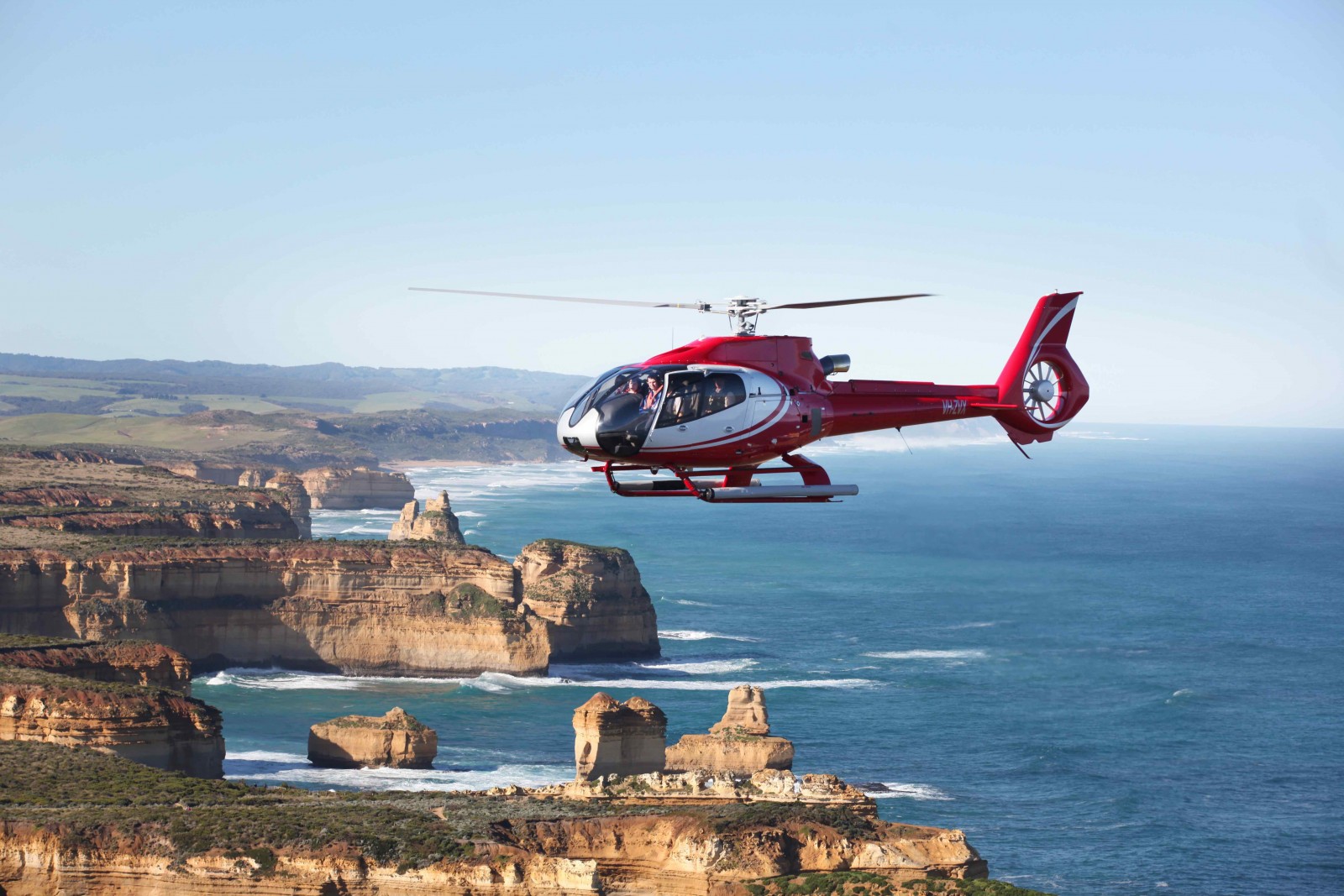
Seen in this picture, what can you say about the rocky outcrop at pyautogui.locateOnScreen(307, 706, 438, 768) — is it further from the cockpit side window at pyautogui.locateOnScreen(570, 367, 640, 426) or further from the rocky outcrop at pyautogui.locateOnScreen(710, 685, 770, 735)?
the cockpit side window at pyautogui.locateOnScreen(570, 367, 640, 426)

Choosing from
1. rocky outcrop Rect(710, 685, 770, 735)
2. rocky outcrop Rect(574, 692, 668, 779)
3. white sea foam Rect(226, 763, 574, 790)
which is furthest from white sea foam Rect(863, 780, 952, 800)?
white sea foam Rect(226, 763, 574, 790)

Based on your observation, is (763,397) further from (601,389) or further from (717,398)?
(601,389)

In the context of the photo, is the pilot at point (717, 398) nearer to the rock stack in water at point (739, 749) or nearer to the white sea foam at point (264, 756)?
the rock stack in water at point (739, 749)

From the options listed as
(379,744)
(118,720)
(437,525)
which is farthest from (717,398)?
(437,525)

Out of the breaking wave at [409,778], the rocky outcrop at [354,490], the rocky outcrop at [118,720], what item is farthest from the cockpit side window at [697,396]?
the rocky outcrop at [354,490]

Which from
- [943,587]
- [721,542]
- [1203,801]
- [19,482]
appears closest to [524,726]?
[1203,801]
